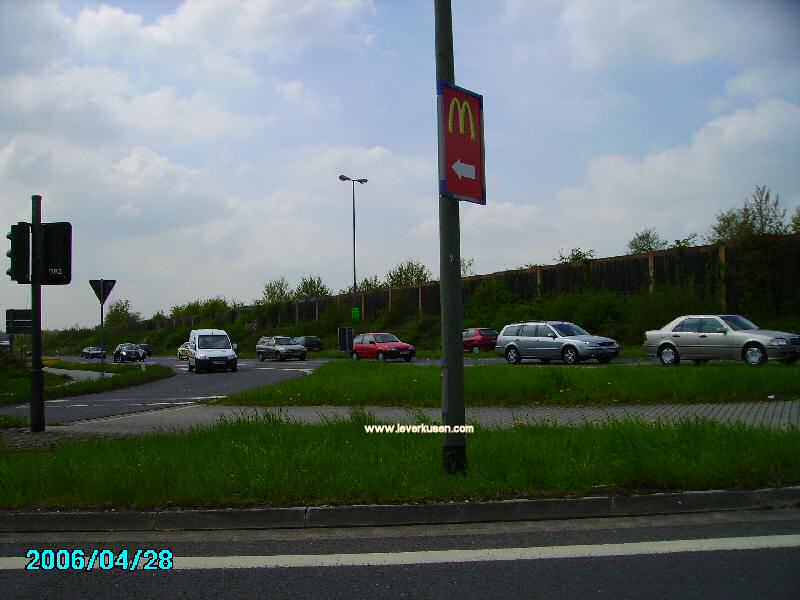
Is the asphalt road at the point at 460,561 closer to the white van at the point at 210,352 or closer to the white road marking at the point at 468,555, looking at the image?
the white road marking at the point at 468,555

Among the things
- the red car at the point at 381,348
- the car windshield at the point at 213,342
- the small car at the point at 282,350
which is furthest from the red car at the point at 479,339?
the car windshield at the point at 213,342

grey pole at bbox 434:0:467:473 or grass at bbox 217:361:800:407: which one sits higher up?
grey pole at bbox 434:0:467:473

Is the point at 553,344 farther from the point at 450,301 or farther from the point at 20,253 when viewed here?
the point at 450,301

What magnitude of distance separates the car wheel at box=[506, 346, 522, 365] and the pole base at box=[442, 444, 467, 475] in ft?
66.1

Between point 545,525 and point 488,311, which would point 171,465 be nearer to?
point 545,525

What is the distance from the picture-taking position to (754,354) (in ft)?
62.4

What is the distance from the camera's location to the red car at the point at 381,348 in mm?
34875

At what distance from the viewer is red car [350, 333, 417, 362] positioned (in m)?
34.9

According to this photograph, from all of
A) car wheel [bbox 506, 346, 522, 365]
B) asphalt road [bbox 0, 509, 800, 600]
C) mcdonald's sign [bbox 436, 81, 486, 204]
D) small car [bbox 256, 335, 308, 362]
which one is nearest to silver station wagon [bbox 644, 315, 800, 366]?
car wheel [bbox 506, 346, 522, 365]

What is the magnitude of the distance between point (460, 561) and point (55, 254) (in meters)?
9.55

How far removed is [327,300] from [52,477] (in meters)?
57.4

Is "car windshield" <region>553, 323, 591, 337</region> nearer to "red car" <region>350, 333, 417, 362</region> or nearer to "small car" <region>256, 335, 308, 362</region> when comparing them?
"red car" <region>350, 333, 417, 362</region>

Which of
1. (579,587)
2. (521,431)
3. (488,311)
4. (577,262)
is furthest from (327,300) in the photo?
(579,587)

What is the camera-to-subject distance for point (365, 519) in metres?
5.85
